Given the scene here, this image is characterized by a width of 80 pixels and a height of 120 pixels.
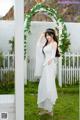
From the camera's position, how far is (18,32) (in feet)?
12.9

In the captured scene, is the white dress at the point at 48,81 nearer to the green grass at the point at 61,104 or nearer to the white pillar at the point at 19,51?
the green grass at the point at 61,104

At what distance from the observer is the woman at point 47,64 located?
13.3 feet

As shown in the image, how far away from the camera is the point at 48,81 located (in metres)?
4.10

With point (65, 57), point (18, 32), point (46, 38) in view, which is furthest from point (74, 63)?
point (18, 32)

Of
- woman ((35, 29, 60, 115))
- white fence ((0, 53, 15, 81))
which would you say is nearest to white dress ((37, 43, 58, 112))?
woman ((35, 29, 60, 115))

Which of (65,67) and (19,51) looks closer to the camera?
(19,51)

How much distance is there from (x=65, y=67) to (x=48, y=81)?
0.68ft

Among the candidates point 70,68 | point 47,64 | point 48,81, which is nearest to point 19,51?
point 47,64

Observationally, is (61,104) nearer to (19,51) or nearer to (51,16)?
(19,51)

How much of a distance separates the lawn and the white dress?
5cm

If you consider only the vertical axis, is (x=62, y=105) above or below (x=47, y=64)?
below

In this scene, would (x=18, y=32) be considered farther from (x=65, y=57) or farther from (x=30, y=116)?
(x=30, y=116)

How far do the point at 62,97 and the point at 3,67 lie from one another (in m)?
0.61

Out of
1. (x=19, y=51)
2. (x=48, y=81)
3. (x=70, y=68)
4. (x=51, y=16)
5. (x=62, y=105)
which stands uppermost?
(x=51, y=16)
